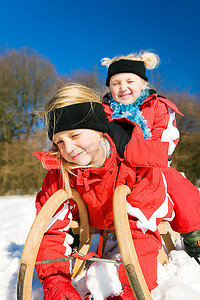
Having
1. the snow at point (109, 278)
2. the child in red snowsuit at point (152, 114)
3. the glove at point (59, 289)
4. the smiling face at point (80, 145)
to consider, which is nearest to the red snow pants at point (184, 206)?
the child in red snowsuit at point (152, 114)

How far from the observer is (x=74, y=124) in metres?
1.25

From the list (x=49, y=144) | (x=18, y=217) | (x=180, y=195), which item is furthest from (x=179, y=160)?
(x=49, y=144)

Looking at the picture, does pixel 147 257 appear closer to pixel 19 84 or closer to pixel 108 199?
pixel 108 199

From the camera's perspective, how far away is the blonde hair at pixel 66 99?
129 centimetres

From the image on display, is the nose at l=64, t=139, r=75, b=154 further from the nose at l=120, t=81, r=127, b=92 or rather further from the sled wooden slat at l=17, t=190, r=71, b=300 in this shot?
the nose at l=120, t=81, r=127, b=92

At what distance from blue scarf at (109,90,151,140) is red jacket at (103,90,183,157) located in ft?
Answer: 0.19

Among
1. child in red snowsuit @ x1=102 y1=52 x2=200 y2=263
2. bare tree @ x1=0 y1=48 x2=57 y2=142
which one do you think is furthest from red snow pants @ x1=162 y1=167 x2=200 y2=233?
bare tree @ x1=0 y1=48 x2=57 y2=142

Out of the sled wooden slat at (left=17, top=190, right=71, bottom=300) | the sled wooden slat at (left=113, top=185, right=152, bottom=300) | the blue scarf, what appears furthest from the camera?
the blue scarf

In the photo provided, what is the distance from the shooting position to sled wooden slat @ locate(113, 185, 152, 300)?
93cm

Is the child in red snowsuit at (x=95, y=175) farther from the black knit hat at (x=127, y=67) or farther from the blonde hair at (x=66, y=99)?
the black knit hat at (x=127, y=67)

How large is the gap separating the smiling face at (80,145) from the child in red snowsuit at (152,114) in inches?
10.1

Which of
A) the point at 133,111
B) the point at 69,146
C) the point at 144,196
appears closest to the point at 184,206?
the point at 144,196

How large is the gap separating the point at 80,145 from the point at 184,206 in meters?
0.84

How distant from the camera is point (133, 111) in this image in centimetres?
189
